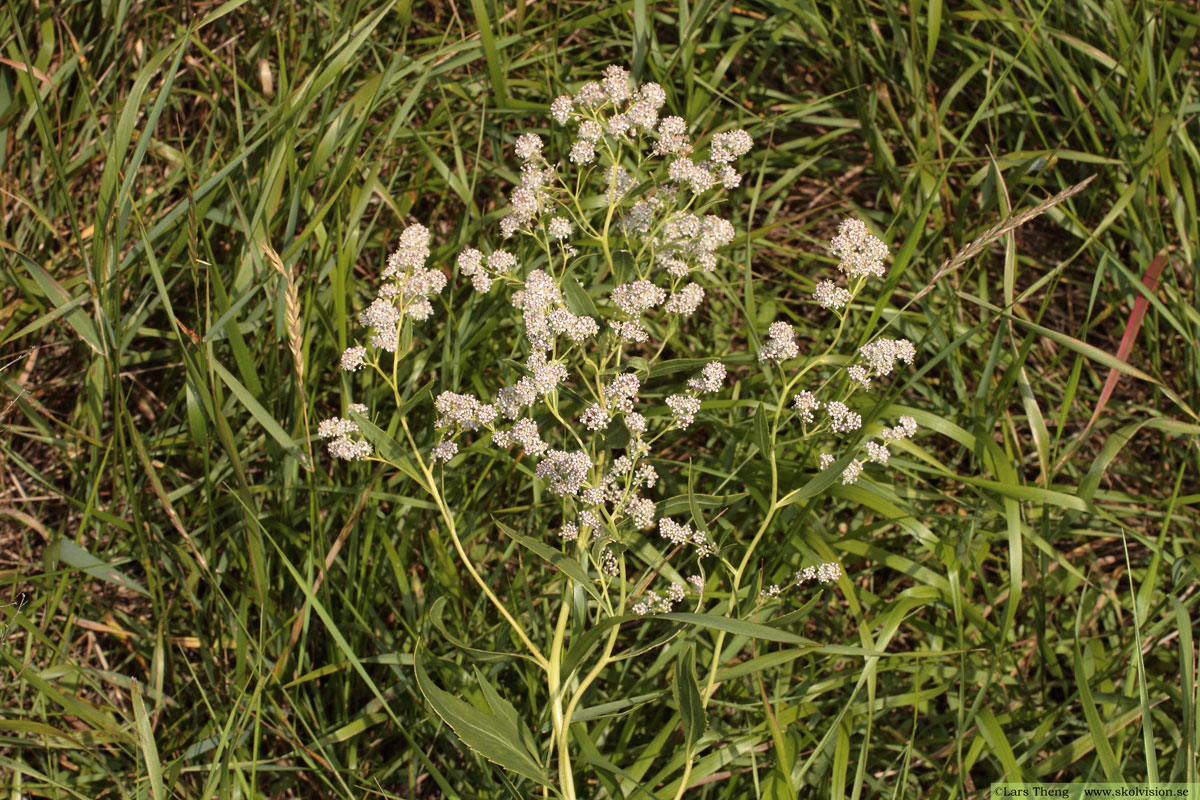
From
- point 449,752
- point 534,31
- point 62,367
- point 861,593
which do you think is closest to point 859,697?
point 861,593

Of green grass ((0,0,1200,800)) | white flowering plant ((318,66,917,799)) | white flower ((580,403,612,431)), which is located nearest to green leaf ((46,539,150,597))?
green grass ((0,0,1200,800))

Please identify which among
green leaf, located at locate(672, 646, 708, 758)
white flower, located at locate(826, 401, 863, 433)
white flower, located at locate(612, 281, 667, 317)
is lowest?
green leaf, located at locate(672, 646, 708, 758)

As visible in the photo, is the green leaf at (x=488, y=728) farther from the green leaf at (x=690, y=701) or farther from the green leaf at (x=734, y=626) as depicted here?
the green leaf at (x=734, y=626)

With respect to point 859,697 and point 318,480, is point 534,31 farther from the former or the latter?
point 859,697

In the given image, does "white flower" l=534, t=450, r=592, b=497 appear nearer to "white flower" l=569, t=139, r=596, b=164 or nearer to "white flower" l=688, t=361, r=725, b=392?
"white flower" l=688, t=361, r=725, b=392

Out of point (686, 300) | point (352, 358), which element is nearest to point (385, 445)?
point (352, 358)

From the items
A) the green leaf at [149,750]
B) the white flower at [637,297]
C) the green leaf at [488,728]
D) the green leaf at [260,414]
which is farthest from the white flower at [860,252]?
the green leaf at [149,750]
